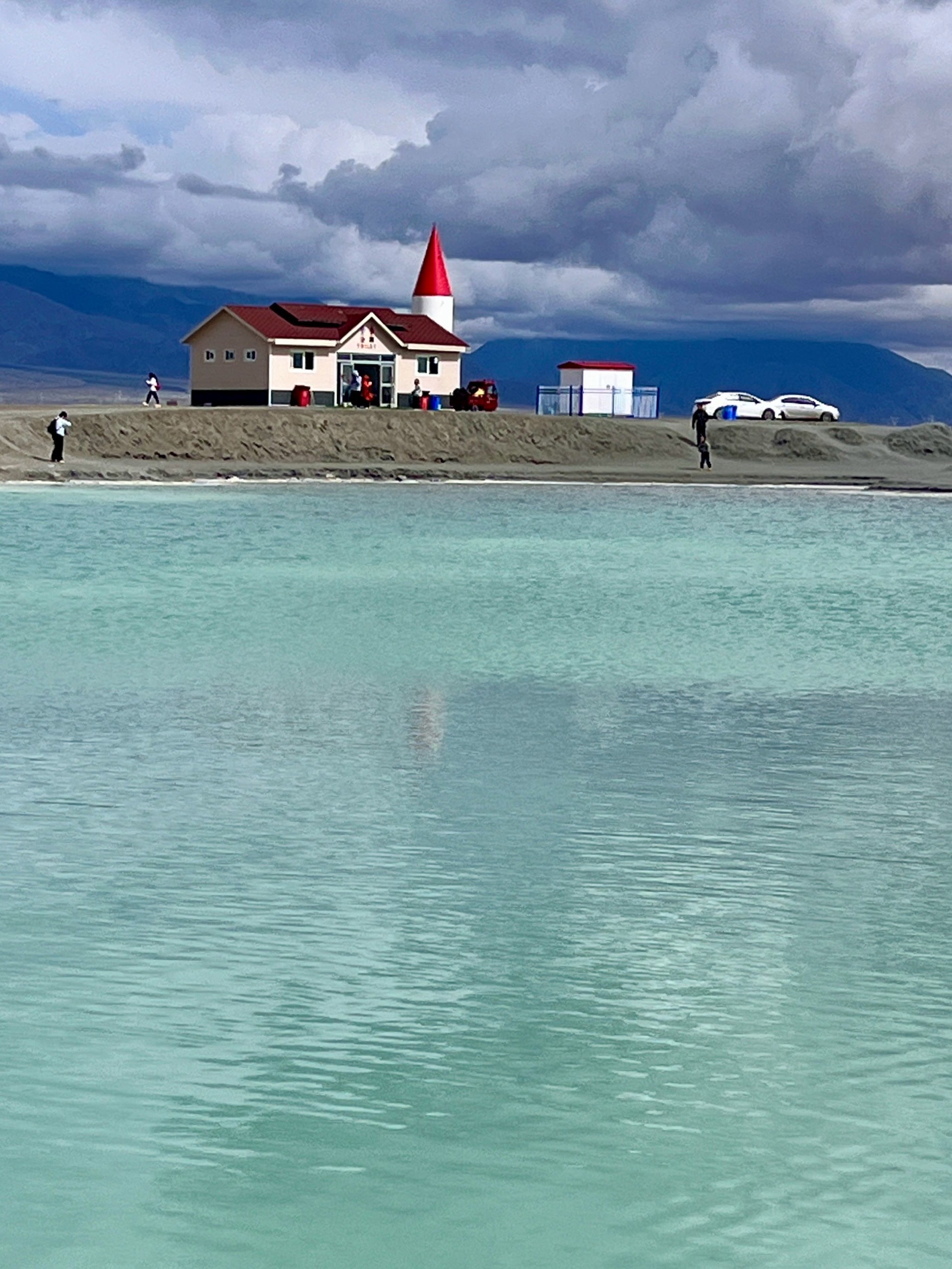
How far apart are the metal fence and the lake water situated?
3062 inches

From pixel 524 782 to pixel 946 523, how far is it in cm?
4680

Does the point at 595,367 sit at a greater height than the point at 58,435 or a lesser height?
greater

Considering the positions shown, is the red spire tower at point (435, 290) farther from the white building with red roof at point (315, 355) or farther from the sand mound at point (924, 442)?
the sand mound at point (924, 442)

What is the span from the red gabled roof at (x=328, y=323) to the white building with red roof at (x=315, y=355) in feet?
0.20

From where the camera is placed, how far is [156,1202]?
7.95m

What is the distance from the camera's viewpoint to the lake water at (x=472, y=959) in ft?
26.1

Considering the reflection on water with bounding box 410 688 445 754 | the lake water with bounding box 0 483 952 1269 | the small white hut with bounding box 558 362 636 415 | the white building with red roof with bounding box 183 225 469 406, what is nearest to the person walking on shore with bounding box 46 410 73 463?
the white building with red roof with bounding box 183 225 469 406

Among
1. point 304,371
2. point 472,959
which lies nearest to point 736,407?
point 304,371

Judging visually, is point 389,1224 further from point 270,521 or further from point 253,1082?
point 270,521

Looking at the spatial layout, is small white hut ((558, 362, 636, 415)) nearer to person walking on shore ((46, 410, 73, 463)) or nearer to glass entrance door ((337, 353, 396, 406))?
glass entrance door ((337, 353, 396, 406))

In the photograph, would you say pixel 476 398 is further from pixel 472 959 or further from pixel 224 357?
pixel 472 959

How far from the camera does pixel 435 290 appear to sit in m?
103

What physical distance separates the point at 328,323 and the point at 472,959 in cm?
8374

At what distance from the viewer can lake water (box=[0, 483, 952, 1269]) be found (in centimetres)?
795
